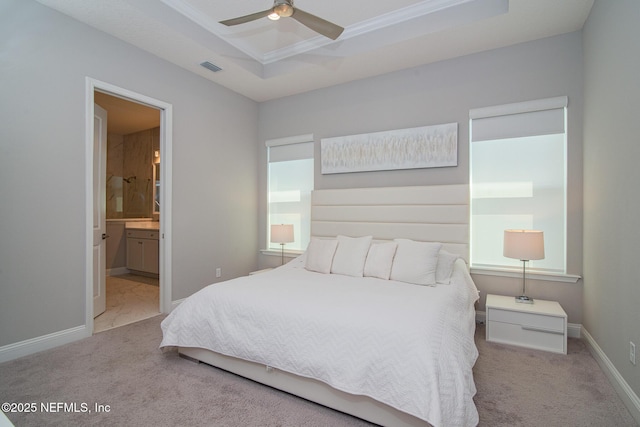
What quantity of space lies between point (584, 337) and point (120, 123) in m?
7.36

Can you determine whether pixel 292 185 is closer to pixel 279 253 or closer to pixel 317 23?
pixel 279 253

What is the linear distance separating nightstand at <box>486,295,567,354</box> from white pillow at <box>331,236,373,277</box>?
1.22 m

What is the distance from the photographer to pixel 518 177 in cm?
325

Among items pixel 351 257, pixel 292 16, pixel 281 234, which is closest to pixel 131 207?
pixel 281 234

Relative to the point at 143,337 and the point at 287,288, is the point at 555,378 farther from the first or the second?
the point at 143,337

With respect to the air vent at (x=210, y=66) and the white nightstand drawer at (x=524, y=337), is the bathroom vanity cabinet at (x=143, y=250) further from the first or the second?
the white nightstand drawer at (x=524, y=337)

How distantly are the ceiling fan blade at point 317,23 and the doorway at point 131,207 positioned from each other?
6.51 feet

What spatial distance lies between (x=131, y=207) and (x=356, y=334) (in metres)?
6.50

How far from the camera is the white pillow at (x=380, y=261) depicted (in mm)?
2941

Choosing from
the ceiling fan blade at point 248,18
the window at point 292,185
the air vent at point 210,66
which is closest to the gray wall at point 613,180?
the ceiling fan blade at point 248,18

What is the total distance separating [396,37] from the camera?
3201 millimetres

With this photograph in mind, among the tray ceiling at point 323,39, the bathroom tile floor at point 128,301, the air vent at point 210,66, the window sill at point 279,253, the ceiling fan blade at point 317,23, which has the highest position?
the tray ceiling at point 323,39

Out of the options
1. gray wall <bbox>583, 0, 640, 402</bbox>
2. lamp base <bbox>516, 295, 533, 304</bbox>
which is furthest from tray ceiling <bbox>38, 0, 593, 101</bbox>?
lamp base <bbox>516, 295, 533, 304</bbox>

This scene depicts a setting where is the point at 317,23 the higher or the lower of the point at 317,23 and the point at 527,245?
the higher
